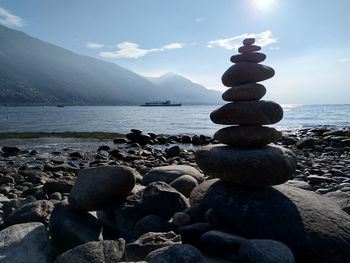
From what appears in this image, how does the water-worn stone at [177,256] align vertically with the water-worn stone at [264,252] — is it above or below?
above

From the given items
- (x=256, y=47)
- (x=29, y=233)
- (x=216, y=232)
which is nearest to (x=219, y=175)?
(x=216, y=232)

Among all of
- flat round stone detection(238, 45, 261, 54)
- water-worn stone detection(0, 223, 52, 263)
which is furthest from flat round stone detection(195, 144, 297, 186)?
water-worn stone detection(0, 223, 52, 263)

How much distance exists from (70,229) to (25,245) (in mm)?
981

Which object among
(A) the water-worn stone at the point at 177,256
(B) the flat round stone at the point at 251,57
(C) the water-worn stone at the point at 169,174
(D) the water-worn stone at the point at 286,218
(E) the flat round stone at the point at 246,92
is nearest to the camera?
(A) the water-worn stone at the point at 177,256

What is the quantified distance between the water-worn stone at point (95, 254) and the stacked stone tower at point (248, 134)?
252 centimetres

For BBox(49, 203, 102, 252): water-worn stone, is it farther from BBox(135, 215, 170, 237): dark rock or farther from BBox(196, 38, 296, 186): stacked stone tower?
BBox(196, 38, 296, 186): stacked stone tower

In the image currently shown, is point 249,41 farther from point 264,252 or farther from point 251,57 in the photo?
point 264,252

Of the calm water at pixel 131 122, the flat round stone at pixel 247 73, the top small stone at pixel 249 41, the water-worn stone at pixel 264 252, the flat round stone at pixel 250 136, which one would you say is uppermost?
the top small stone at pixel 249 41

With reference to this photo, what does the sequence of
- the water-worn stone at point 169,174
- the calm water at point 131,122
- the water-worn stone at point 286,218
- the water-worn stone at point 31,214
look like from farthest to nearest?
the calm water at point 131,122 → the water-worn stone at point 169,174 → the water-worn stone at point 31,214 → the water-worn stone at point 286,218

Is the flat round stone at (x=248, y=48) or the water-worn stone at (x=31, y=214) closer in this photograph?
the water-worn stone at (x=31, y=214)

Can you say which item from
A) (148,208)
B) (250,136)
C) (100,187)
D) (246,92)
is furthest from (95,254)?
(246,92)

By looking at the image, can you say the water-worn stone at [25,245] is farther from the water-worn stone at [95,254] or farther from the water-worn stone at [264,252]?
the water-worn stone at [264,252]

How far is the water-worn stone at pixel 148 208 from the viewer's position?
6.51m

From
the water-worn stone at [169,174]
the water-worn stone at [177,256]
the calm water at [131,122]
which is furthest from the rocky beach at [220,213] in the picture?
the calm water at [131,122]
